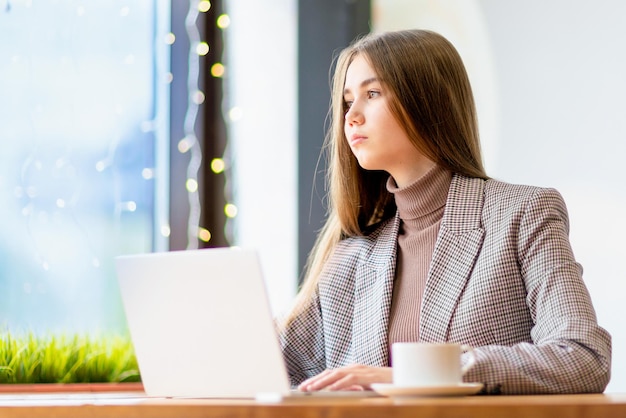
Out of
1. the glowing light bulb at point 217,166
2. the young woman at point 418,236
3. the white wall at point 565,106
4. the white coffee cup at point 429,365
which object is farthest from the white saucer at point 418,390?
the glowing light bulb at point 217,166

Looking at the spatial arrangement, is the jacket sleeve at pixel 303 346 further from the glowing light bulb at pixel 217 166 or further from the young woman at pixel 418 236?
the glowing light bulb at pixel 217 166

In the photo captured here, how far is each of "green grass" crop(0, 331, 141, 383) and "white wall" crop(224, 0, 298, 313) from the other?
583 millimetres

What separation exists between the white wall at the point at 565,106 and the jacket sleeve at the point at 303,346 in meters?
0.78

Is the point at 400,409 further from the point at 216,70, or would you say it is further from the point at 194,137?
the point at 216,70

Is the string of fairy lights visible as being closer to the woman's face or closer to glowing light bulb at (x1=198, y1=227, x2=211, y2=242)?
glowing light bulb at (x1=198, y1=227, x2=211, y2=242)

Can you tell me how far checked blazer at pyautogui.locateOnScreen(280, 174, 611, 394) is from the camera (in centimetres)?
130

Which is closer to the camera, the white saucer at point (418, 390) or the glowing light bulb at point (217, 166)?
the white saucer at point (418, 390)

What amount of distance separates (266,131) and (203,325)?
1897 mm

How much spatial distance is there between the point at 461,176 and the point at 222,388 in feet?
2.76

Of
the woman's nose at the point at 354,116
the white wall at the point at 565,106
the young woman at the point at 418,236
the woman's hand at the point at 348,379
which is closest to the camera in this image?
the woman's hand at the point at 348,379

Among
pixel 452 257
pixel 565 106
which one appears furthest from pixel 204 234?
pixel 452 257

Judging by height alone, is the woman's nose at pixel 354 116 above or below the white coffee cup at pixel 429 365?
above

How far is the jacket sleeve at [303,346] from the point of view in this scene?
187cm

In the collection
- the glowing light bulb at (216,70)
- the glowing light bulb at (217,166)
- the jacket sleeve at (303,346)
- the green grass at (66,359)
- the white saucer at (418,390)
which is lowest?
the green grass at (66,359)
